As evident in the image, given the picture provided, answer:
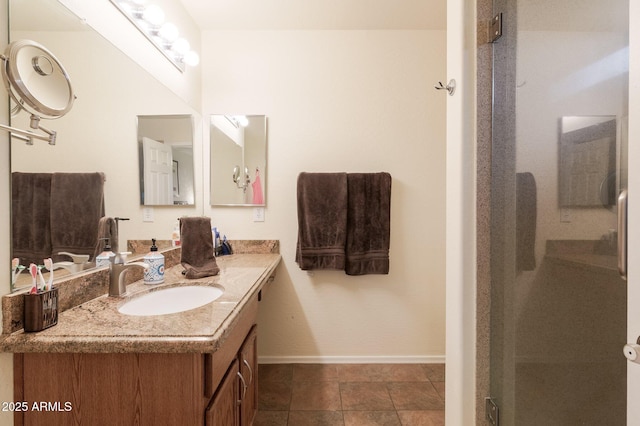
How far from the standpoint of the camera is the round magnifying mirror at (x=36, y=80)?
30.1 inches

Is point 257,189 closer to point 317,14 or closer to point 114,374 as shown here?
point 317,14

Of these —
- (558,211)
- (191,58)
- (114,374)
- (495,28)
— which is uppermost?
(191,58)

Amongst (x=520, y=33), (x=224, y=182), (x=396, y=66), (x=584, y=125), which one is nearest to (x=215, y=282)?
(x=224, y=182)

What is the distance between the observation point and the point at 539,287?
0.85m

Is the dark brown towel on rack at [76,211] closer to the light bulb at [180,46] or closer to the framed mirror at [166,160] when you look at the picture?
the framed mirror at [166,160]

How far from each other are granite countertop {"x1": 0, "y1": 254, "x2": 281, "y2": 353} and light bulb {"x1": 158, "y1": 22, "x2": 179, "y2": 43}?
1443 millimetres

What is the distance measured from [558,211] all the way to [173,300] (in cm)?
147

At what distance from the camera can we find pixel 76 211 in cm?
102

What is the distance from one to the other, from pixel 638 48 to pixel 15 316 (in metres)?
1.67

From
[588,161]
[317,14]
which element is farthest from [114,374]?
[317,14]

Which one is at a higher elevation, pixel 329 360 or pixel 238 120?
pixel 238 120

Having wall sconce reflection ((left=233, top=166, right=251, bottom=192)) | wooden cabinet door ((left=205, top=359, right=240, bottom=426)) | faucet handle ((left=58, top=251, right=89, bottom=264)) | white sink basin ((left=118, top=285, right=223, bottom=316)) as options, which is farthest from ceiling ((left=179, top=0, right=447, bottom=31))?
wooden cabinet door ((left=205, top=359, right=240, bottom=426))

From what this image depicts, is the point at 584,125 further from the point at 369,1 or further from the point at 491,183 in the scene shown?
the point at 369,1

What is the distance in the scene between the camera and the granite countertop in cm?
71
